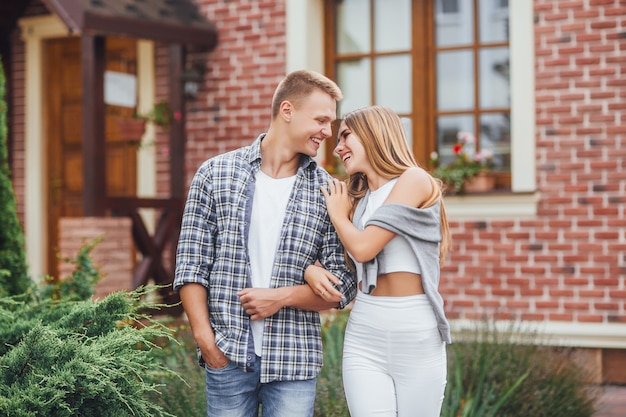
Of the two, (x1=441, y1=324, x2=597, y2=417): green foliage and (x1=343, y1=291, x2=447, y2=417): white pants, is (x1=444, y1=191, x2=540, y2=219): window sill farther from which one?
(x1=343, y1=291, x2=447, y2=417): white pants

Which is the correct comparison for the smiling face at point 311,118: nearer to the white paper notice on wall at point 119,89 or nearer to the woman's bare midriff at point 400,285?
the woman's bare midriff at point 400,285

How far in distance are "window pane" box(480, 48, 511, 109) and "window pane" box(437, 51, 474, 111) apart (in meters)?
0.09

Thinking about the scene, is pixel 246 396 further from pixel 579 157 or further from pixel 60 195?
pixel 60 195

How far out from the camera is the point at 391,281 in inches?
121

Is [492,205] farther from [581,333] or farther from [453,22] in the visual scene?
[453,22]

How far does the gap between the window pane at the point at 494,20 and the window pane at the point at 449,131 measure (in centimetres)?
64

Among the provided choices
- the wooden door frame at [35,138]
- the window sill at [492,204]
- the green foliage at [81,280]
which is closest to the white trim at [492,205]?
the window sill at [492,204]

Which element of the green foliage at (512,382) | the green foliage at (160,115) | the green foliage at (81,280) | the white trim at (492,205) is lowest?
the green foliage at (512,382)

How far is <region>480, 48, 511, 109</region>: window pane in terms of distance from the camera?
24.2 feet

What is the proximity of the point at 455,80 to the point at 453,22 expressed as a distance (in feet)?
1.51

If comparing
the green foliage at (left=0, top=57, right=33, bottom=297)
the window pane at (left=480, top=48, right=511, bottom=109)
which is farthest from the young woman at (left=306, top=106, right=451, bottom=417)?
the window pane at (left=480, top=48, right=511, bottom=109)

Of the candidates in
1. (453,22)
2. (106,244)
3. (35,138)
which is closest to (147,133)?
(35,138)

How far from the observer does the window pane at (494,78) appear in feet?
24.2

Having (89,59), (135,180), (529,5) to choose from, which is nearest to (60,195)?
(135,180)
